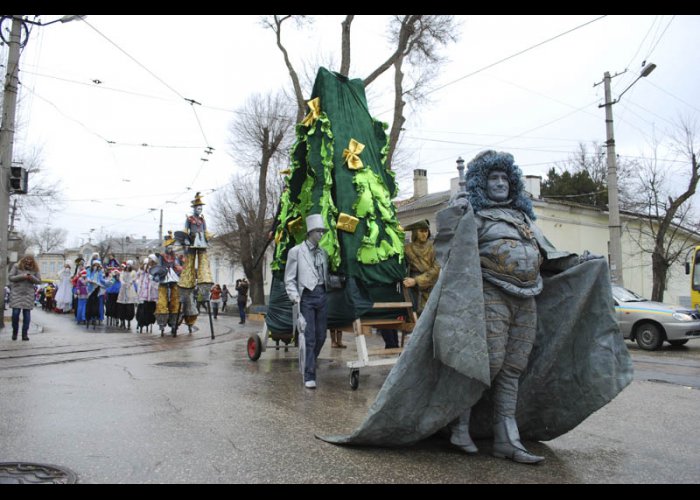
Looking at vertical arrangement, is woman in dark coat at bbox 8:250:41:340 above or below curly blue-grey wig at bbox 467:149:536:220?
below

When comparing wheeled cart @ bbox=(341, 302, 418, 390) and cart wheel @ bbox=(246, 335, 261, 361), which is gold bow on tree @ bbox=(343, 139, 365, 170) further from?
cart wheel @ bbox=(246, 335, 261, 361)

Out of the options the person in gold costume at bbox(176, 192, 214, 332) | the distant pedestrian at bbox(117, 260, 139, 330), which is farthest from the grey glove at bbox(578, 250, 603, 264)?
the distant pedestrian at bbox(117, 260, 139, 330)

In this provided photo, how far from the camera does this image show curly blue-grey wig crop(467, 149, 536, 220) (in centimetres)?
398

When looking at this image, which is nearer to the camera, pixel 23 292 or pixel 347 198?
pixel 347 198

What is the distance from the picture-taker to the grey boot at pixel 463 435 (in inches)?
149

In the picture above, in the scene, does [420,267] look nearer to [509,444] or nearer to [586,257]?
[586,257]

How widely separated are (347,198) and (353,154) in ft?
1.96

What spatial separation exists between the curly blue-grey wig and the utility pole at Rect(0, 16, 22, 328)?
→ 15.5m

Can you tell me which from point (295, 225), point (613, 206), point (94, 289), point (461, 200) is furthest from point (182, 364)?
point (613, 206)

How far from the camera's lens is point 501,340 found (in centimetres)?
368

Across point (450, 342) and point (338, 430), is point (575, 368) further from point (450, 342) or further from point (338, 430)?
point (338, 430)
